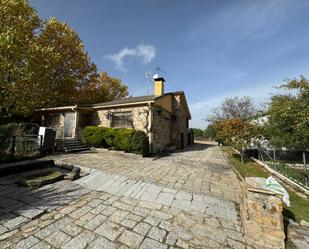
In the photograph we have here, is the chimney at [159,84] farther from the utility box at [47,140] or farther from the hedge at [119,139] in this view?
the utility box at [47,140]

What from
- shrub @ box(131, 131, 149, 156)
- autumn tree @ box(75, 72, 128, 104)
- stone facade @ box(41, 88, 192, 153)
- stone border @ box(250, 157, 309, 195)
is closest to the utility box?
stone facade @ box(41, 88, 192, 153)

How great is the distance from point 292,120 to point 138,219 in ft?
27.1

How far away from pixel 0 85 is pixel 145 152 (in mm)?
9740

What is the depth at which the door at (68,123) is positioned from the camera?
504 inches

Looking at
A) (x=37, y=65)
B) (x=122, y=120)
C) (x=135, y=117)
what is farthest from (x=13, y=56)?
(x=135, y=117)

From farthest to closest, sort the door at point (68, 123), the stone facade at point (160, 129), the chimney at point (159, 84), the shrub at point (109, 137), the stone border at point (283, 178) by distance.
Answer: the chimney at point (159, 84)
the door at point (68, 123)
the stone facade at point (160, 129)
the shrub at point (109, 137)
the stone border at point (283, 178)

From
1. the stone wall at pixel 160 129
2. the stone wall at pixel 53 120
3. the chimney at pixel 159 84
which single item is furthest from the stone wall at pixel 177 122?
the stone wall at pixel 53 120

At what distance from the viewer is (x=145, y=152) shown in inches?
400

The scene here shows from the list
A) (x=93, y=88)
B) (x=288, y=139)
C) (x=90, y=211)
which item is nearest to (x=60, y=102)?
(x=93, y=88)

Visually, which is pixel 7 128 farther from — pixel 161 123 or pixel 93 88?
pixel 93 88

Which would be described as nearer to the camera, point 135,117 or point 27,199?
point 27,199

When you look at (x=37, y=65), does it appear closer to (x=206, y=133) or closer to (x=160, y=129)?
(x=160, y=129)

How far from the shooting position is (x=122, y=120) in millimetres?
12141

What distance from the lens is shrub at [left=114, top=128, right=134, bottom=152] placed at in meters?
10.1
